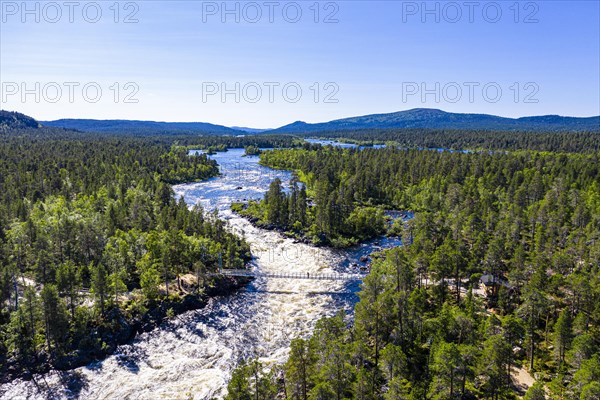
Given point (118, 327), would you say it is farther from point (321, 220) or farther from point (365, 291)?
point (321, 220)

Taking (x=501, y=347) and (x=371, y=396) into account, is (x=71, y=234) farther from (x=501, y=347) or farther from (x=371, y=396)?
(x=501, y=347)

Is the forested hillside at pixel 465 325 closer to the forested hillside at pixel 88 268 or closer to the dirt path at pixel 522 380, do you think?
the dirt path at pixel 522 380

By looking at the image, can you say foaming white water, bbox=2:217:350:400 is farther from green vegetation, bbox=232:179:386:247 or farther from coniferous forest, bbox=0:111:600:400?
green vegetation, bbox=232:179:386:247

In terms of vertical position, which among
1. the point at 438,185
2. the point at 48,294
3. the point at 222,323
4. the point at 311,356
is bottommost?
the point at 222,323

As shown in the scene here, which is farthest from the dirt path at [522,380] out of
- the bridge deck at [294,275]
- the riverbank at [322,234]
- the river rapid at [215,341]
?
the riverbank at [322,234]

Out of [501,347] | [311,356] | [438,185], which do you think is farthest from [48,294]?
[438,185]

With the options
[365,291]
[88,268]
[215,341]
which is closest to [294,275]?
[215,341]
